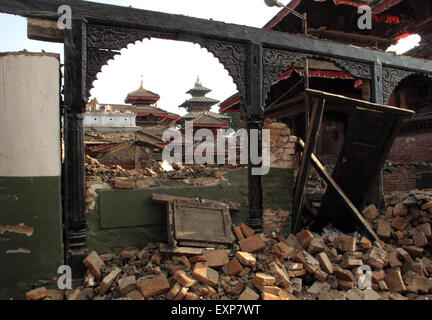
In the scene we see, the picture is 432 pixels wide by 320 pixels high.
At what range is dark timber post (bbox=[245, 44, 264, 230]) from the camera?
207 inches

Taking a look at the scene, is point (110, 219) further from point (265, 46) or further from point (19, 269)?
point (265, 46)

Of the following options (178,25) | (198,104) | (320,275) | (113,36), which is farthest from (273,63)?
(198,104)

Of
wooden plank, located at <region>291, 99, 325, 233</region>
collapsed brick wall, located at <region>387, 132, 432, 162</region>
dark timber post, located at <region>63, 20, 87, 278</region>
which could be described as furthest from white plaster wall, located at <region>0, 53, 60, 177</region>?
collapsed brick wall, located at <region>387, 132, 432, 162</region>

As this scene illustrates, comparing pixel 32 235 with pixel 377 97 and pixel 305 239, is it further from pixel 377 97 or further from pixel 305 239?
pixel 377 97

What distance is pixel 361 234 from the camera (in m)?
5.52

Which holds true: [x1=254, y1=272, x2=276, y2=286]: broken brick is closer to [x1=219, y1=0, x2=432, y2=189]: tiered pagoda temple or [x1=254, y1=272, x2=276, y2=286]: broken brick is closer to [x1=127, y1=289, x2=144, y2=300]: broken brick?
[x1=127, y1=289, x2=144, y2=300]: broken brick

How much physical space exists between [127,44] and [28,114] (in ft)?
5.85

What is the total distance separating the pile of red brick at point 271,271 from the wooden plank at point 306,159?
534 mm

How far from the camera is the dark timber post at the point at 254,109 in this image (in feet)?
17.3

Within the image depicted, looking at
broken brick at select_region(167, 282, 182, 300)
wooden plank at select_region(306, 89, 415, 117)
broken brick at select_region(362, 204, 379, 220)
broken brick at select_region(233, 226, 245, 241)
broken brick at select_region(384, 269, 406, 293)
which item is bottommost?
broken brick at select_region(384, 269, 406, 293)

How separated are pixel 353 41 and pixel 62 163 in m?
11.4

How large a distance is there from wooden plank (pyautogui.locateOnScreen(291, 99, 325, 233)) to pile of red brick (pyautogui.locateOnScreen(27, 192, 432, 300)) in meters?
0.53

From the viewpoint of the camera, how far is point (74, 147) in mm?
4137
